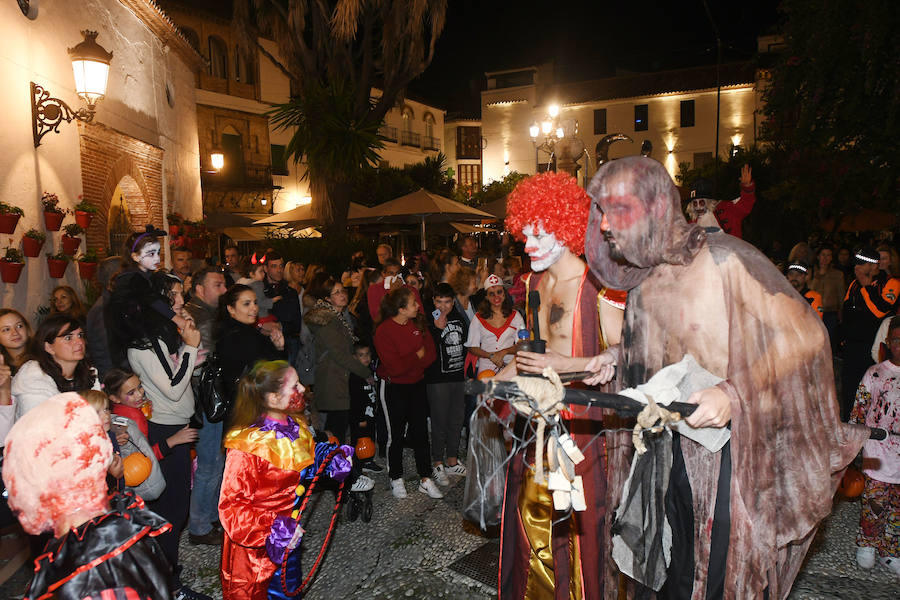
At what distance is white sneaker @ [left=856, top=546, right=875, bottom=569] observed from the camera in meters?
4.28

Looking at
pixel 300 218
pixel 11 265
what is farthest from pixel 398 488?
pixel 300 218

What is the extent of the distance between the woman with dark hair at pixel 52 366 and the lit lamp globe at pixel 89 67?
185 inches

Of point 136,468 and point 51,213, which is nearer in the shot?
point 136,468

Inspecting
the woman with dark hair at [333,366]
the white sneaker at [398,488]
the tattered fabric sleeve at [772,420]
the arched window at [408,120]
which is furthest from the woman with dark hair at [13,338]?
the arched window at [408,120]

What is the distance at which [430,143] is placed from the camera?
47.1 meters

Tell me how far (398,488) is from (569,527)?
2677mm

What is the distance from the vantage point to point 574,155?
26.8 ft

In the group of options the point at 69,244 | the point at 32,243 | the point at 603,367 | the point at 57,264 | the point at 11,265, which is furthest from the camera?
the point at 69,244

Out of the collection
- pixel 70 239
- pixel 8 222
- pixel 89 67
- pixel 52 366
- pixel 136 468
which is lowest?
pixel 136 468

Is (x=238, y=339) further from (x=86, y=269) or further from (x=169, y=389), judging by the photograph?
(x=86, y=269)

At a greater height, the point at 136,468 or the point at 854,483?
the point at 136,468

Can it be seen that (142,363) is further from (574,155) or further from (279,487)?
(574,155)

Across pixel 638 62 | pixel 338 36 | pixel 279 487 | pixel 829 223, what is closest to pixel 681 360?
pixel 279 487

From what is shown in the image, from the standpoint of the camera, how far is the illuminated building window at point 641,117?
43.2 m
